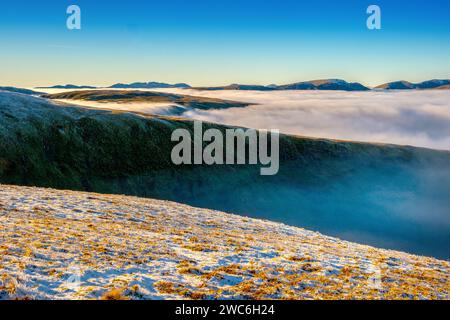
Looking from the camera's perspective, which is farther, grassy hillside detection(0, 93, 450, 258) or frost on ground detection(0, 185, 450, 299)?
A: grassy hillside detection(0, 93, 450, 258)

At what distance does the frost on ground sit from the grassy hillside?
48429 mm

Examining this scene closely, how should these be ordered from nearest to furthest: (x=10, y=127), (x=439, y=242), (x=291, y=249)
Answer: (x=291, y=249) → (x=10, y=127) → (x=439, y=242)

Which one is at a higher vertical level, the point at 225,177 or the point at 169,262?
the point at 169,262

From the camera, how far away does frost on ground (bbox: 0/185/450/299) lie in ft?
47.5

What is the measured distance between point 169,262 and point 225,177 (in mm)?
75642

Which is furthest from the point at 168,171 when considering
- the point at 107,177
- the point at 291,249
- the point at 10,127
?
the point at 291,249

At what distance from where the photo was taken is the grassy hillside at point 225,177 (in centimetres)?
7531

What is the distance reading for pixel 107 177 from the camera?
78812 millimetres

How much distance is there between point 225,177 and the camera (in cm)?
9362

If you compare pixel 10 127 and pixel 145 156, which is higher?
pixel 10 127

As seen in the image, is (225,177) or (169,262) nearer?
(169,262)

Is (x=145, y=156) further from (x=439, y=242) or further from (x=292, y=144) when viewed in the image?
(x=439, y=242)

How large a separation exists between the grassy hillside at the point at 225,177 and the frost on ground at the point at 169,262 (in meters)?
48.4

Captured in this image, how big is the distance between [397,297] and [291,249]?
26.9ft
